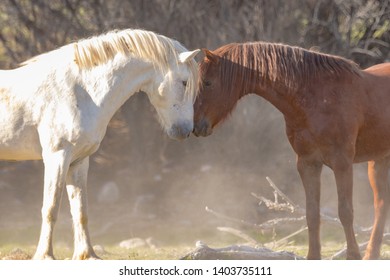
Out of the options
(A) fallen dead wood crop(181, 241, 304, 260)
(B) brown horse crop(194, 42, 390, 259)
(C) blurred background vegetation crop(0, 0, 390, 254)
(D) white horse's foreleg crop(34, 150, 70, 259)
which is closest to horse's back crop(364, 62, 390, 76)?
(B) brown horse crop(194, 42, 390, 259)

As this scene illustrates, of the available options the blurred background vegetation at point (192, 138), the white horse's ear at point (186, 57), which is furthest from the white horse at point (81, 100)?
the blurred background vegetation at point (192, 138)

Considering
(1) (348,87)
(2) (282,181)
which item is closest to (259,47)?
(1) (348,87)

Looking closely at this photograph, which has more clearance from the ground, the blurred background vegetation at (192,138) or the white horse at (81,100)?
the white horse at (81,100)

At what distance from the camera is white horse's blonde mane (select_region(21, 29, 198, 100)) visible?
7234mm

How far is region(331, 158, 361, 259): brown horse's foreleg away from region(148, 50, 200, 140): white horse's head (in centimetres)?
125

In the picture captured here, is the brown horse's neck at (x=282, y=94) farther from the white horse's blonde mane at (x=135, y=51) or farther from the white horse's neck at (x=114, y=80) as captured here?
the white horse's neck at (x=114, y=80)

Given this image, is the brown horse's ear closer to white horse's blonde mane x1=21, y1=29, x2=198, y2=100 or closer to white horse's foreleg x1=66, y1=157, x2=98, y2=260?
white horse's blonde mane x1=21, y1=29, x2=198, y2=100

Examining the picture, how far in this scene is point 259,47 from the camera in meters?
7.67

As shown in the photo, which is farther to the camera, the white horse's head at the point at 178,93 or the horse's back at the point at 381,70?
Answer: the horse's back at the point at 381,70

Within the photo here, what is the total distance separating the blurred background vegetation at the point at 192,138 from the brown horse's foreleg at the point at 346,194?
20.0 ft

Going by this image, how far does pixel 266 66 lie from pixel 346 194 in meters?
1.24

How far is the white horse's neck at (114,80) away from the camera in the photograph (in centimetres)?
718

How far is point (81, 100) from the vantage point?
7.14 meters

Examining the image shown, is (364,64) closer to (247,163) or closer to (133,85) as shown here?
(247,163)
